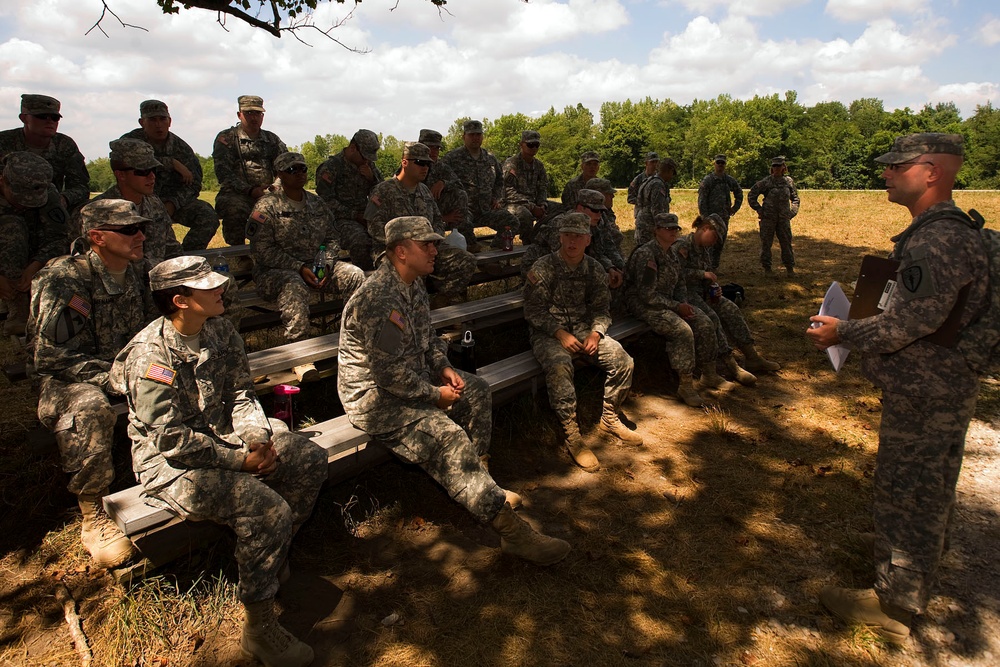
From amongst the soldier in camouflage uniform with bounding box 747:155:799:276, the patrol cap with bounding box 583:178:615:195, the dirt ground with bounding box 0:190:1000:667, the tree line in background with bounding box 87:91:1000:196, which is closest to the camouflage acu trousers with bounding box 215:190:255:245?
the dirt ground with bounding box 0:190:1000:667

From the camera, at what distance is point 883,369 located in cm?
297

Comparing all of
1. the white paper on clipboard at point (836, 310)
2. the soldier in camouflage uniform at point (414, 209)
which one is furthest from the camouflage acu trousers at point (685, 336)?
the white paper on clipboard at point (836, 310)

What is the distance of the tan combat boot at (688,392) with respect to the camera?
5.85 m

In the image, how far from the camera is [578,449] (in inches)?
190

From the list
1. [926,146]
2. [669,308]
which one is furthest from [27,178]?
[926,146]

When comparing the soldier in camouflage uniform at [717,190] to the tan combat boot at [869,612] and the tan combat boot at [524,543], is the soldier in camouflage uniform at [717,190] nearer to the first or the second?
the tan combat boot at [869,612]

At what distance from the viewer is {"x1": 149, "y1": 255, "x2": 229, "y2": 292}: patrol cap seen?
2.84m

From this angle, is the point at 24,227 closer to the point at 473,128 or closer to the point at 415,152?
the point at 415,152

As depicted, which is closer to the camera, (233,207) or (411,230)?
(411,230)

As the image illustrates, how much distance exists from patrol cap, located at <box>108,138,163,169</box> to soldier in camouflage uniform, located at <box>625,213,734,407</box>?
4.44m

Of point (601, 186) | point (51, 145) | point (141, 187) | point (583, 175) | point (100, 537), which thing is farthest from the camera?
point (583, 175)

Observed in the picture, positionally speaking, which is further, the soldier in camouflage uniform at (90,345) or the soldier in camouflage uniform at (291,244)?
→ the soldier in camouflage uniform at (291,244)

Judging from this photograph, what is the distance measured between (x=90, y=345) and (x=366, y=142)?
13.3 ft

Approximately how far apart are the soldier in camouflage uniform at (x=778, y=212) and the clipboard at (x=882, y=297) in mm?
8122
